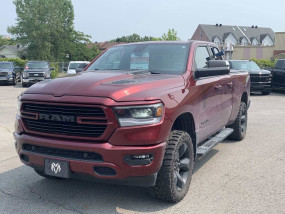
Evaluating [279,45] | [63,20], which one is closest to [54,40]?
[63,20]

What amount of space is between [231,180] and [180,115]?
1.40 meters

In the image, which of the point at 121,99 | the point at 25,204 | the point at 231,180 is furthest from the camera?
the point at 231,180

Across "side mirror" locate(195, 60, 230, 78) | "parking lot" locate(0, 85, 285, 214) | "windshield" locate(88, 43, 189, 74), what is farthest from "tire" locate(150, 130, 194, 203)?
"windshield" locate(88, 43, 189, 74)

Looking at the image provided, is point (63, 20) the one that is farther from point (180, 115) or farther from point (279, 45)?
point (180, 115)

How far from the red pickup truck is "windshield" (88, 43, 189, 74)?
1.5 inches

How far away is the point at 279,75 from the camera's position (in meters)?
17.3

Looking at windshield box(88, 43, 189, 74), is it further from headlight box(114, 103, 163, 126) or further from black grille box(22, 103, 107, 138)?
black grille box(22, 103, 107, 138)

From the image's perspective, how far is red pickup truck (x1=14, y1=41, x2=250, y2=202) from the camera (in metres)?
3.30

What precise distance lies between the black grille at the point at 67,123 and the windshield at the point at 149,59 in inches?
57.7

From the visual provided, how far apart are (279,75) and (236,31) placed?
67.2 m

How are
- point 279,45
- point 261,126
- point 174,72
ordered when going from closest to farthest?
point 174,72 < point 261,126 < point 279,45

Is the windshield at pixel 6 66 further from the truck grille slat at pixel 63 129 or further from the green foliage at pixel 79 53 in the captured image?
the green foliage at pixel 79 53

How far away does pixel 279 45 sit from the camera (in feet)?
155

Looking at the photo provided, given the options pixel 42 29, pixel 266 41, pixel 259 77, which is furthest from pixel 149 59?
pixel 266 41
